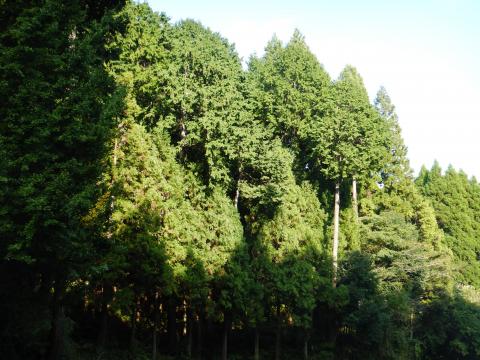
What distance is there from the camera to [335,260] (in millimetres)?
30141

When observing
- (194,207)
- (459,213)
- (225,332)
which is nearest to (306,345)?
(225,332)

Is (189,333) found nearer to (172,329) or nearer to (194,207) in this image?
(172,329)

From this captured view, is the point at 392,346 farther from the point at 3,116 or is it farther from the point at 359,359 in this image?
the point at 3,116

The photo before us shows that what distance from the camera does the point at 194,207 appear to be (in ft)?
77.1

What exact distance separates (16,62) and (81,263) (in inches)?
183

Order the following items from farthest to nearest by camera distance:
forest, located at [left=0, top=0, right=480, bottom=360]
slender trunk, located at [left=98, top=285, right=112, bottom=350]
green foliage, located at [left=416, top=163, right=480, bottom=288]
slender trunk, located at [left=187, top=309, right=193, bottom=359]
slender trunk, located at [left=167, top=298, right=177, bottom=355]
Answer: green foliage, located at [left=416, top=163, right=480, bottom=288] < slender trunk, located at [left=167, top=298, right=177, bottom=355] < slender trunk, located at [left=187, top=309, right=193, bottom=359] < slender trunk, located at [left=98, top=285, right=112, bottom=350] < forest, located at [left=0, top=0, right=480, bottom=360]

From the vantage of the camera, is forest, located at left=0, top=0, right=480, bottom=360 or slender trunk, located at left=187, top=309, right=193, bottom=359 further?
slender trunk, located at left=187, top=309, right=193, bottom=359

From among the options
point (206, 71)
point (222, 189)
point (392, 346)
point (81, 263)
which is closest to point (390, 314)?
point (392, 346)

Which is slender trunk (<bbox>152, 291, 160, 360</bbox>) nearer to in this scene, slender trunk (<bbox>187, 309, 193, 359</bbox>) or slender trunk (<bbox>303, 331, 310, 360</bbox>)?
slender trunk (<bbox>187, 309, 193, 359</bbox>)

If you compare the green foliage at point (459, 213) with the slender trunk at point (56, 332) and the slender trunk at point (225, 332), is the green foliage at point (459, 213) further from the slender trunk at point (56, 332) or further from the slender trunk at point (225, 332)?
the slender trunk at point (56, 332)

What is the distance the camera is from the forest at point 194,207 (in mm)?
10422

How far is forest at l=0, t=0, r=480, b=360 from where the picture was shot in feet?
34.2

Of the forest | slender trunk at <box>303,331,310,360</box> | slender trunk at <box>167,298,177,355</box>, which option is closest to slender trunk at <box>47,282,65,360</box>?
the forest

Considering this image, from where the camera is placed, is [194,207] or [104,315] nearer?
[104,315]
